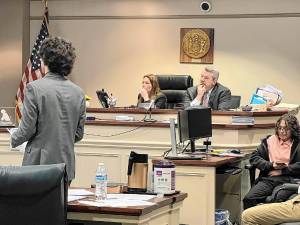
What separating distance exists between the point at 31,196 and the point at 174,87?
17.7 feet

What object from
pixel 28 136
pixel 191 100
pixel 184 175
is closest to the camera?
pixel 28 136

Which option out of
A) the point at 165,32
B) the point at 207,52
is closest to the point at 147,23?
the point at 165,32

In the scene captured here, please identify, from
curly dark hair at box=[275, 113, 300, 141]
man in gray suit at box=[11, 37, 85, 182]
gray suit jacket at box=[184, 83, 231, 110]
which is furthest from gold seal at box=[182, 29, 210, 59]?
man in gray suit at box=[11, 37, 85, 182]

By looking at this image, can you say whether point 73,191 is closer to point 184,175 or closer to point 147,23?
point 184,175

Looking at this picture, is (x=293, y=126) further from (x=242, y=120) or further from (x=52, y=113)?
(x=52, y=113)

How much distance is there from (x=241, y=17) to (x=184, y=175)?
176 inches

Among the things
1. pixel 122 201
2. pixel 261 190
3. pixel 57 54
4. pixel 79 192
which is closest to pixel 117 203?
pixel 122 201

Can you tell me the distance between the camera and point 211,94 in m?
6.66

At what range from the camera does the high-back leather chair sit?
7770 mm

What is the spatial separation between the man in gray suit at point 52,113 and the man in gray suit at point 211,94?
315 cm

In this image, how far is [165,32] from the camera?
30.6 feet

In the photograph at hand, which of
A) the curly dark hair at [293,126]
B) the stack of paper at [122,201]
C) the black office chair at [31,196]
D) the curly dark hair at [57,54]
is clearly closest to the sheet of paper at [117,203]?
the stack of paper at [122,201]

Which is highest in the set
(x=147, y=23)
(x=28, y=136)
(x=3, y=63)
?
(x=147, y=23)

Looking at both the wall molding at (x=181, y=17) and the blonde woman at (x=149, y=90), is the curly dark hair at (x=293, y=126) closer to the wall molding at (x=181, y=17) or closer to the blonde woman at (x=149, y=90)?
the blonde woman at (x=149, y=90)
